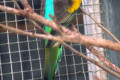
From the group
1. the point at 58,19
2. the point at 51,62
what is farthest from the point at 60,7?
the point at 51,62

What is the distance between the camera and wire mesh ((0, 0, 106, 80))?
1399 mm

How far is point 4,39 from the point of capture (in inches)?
55.4

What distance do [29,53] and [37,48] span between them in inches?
2.1

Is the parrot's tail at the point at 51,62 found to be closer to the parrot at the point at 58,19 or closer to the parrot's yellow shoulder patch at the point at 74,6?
the parrot at the point at 58,19

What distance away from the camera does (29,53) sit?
4.64 ft

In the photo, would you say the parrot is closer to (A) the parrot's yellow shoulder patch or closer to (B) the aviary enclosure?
(A) the parrot's yellow shoulder patch

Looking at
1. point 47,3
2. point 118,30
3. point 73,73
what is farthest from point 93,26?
point 47,3

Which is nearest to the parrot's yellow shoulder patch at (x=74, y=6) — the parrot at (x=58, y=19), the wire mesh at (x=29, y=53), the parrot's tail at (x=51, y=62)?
the parrot at (x=58, y=19)

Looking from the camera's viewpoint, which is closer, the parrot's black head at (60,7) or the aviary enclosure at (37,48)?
the parrot's black head at (60,7)

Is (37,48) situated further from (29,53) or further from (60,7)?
(60,7)

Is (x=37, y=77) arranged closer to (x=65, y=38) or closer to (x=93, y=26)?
(x=93, y=26)

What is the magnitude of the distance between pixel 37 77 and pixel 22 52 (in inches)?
6.5

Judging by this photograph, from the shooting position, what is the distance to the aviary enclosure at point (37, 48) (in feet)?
4.55

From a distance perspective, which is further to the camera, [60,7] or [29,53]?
[29,53]
